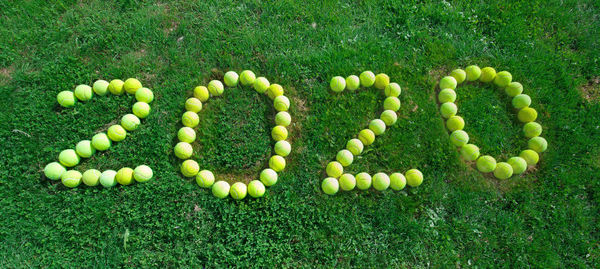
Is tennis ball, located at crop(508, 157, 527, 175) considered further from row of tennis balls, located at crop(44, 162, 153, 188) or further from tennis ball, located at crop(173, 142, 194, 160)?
row of tennis balls, located at crop(44, 162, 153, 188)

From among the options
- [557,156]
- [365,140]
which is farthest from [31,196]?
[557,156]

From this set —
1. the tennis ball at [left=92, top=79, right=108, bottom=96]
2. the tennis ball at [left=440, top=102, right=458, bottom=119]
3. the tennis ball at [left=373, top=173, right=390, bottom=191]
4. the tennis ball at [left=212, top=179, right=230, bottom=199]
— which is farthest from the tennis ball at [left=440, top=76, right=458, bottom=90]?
the tennis ball at [left=92, top=79, right=108, bottom=96]

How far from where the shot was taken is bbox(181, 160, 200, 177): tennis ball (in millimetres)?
3955

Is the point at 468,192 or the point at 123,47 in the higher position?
the point at 123,47

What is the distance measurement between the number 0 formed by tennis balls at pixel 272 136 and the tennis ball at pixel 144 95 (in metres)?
0.49

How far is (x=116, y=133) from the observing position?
13.3ft

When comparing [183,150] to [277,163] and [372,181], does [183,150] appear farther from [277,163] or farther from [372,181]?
[372,181]

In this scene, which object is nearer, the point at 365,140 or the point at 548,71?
the point at 365,140

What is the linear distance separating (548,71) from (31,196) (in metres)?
7.03

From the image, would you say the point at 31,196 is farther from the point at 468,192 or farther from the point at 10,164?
the point at 468,192

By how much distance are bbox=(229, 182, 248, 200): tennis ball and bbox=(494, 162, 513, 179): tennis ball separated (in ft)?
10.3

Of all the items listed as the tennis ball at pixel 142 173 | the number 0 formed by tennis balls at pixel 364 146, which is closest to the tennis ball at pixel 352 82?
the number 0 formed by tennis balls at pixel 364 146

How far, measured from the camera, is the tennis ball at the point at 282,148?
4.13 m

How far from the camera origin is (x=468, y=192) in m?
4.21
